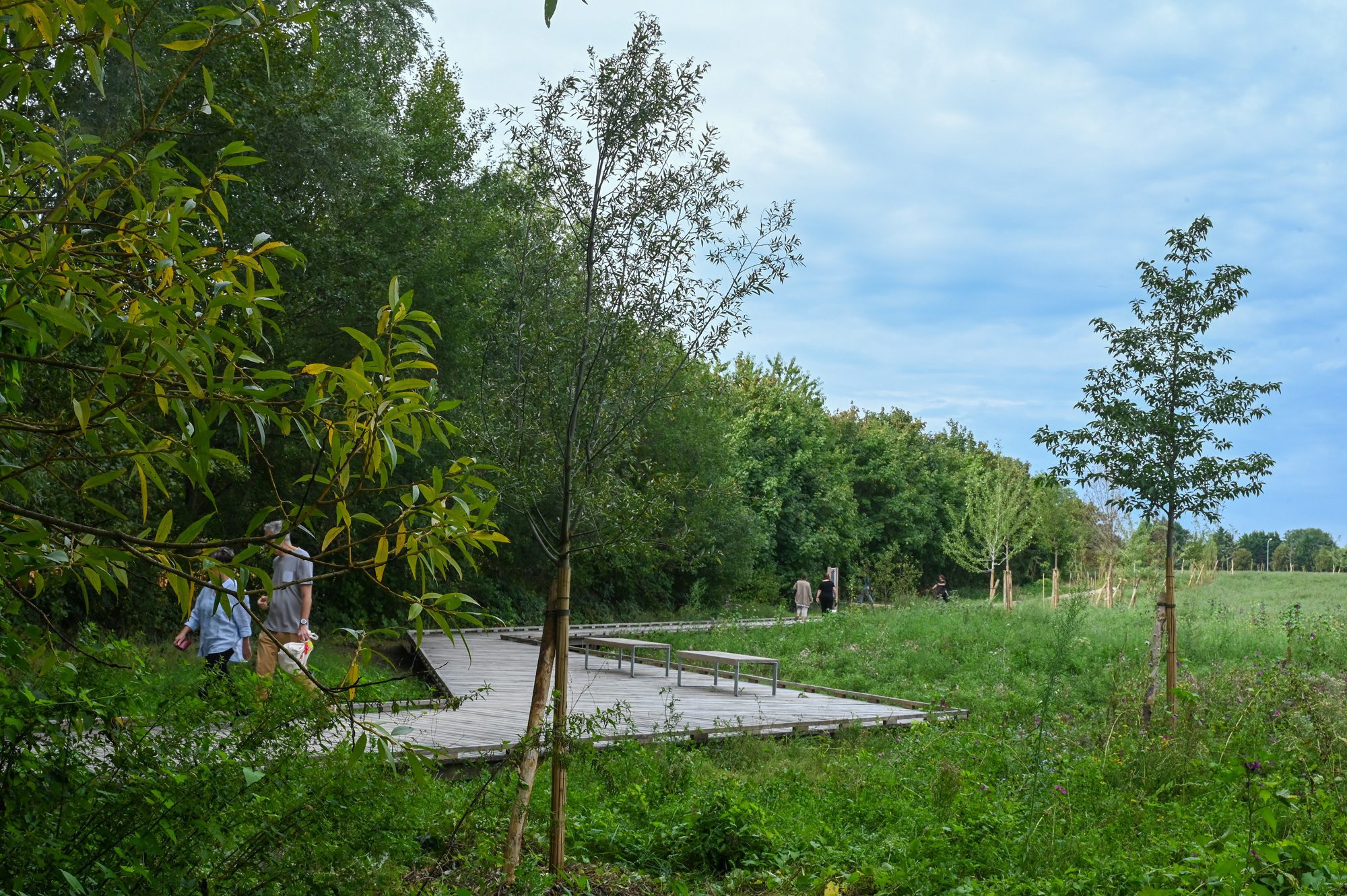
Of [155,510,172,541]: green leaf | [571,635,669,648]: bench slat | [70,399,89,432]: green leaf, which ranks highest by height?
[70,399,89,432]: green leaf

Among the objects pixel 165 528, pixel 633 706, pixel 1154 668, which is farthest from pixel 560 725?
pixel 1154 668

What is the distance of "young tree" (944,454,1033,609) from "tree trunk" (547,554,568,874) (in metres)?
32.2

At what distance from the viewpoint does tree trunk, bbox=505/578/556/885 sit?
4.56 metres

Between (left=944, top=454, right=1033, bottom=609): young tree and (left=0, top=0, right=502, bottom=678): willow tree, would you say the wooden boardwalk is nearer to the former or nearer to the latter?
(left=0, top=0, right=502, bottom=678): willow tree

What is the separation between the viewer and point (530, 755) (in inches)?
189

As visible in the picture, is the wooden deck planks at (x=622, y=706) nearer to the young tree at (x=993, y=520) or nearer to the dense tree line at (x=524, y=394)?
the dense tree line at (x=524, y=394)

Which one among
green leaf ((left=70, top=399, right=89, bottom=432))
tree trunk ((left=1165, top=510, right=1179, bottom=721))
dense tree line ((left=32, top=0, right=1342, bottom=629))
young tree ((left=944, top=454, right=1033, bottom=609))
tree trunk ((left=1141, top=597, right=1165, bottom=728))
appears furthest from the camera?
young tree ((left=944, top=454, right=1033, bottom=609))

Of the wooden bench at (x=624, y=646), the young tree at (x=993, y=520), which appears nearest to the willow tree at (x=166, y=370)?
the wooden bench at (x=624, y=646)

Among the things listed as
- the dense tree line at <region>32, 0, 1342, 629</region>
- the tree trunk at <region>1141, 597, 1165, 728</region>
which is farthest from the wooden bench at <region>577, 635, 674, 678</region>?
the tree trunk at <region>1141, 597, 1165, 728</region>

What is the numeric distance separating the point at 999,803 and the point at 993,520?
111ft

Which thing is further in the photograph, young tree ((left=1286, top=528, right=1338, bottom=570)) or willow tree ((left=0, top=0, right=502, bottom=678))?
young tree ((left=1286, top=528, right=1338, bottom=570))

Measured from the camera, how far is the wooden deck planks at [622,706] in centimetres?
879

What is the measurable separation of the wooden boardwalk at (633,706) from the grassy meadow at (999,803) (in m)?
0.48

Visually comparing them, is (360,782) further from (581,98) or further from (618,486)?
(581,98)
